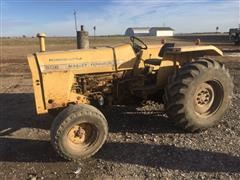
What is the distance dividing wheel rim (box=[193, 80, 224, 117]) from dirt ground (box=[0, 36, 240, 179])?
41 cm

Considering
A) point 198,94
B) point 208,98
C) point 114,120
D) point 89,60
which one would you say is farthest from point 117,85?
point 208,98

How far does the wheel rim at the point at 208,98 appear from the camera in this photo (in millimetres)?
7883

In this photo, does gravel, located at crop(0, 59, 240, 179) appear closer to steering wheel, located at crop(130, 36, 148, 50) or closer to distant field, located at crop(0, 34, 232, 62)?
steering wheel, located at crop(130, 36, 148, 50)

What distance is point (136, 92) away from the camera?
8328mm

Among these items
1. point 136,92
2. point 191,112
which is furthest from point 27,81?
point 191,112

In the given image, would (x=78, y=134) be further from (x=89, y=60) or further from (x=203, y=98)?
(x=203, y=98)

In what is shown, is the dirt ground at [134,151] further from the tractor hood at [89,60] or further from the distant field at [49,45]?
the distant field at [49,45]

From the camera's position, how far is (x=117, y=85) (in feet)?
27.0

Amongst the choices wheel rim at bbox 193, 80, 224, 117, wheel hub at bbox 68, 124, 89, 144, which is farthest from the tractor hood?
wheel rim at bbox 193, 80, 224, 117

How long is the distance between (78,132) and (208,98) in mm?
2719

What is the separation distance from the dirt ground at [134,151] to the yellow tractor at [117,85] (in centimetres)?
34

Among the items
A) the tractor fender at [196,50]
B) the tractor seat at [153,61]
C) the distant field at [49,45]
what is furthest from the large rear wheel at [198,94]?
the distant field at [49,45]

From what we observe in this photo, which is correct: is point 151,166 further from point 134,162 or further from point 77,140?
point 77,140

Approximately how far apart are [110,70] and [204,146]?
7.56ft
